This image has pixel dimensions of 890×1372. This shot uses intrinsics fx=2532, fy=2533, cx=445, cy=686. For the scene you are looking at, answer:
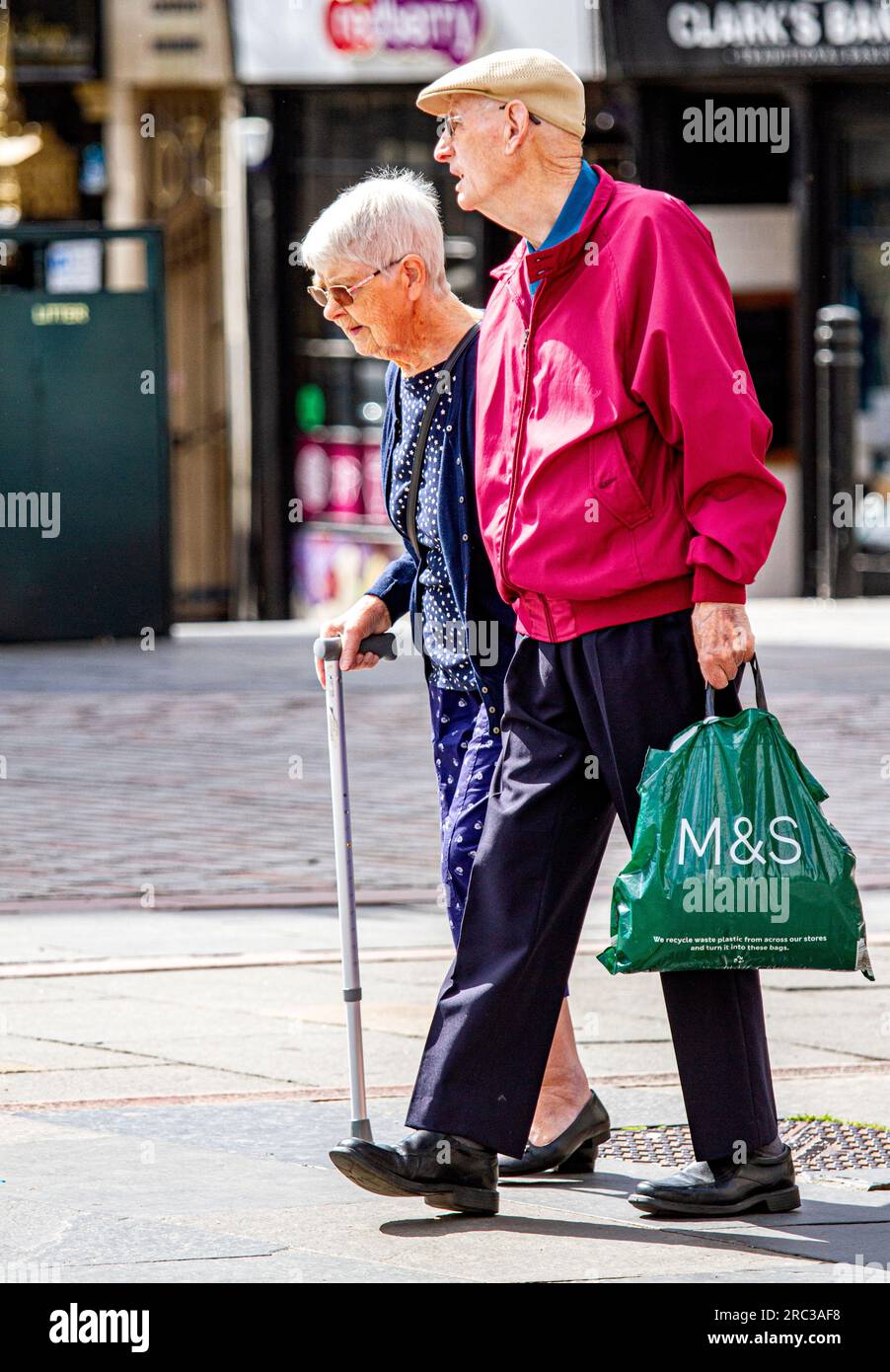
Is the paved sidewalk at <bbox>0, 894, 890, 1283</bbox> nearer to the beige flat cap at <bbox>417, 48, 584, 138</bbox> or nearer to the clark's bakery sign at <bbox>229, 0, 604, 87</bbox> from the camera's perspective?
the beige flat cap at <bbox>417, 48, 584, 138</bbox>

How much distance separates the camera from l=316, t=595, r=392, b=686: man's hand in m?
4.66

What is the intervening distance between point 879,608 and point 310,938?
378 inches

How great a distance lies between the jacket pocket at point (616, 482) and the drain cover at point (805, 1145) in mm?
1197

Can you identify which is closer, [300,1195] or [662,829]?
[662,829]

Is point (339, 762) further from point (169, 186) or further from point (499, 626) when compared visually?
point (169, 186)

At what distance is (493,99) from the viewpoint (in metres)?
4.23

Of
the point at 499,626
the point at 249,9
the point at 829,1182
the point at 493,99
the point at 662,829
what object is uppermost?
the point at 249,9

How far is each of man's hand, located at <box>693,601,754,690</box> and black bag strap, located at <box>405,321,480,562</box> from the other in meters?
0.74

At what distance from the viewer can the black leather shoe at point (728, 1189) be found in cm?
422

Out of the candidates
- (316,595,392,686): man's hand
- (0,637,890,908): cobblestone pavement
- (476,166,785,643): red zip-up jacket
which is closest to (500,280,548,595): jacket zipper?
(476,166,785,643): red zip-up jacket

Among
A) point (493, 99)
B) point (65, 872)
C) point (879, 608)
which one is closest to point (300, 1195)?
point (493, 99)

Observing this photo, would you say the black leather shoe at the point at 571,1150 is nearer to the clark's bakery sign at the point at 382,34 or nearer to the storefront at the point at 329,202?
the storefront at the point at 329,202

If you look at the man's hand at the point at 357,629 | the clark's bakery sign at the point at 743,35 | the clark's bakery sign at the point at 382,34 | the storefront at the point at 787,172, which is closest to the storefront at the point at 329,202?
the clark's bakery sign at the point at 382,34
